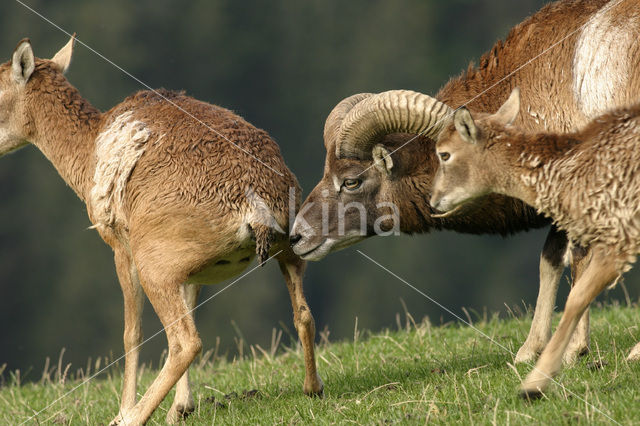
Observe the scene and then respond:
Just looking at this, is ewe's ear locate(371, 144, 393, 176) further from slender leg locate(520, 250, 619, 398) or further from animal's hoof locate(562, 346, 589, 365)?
slender leg locate(520, 250, 619, 398)

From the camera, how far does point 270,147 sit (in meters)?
7.48

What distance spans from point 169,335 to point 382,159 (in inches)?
91.5

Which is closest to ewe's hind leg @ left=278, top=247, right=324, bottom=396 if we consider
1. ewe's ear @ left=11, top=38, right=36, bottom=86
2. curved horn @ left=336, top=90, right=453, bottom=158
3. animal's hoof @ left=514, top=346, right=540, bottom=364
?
curved horn @ left=336, top=90, right=453, bottom=158

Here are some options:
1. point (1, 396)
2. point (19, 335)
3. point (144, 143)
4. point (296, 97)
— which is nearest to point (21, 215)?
point (19, 335)

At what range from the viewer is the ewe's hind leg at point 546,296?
772 centimetres

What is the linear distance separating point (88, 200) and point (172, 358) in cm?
172

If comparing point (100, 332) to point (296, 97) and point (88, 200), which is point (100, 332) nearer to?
point (296, 97)

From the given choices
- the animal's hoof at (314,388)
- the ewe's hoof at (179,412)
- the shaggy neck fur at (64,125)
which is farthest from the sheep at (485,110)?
the shaggy neck fur at (64,125)

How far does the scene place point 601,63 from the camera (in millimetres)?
7211

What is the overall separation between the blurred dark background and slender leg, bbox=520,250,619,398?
29.2m

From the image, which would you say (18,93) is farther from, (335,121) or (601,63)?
(601,63)

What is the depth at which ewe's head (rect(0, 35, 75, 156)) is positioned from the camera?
26.6 feet

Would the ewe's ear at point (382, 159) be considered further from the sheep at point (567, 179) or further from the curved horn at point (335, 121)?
the sheep at point (567, 179)

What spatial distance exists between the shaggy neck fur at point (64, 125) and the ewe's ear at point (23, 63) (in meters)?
0.08
